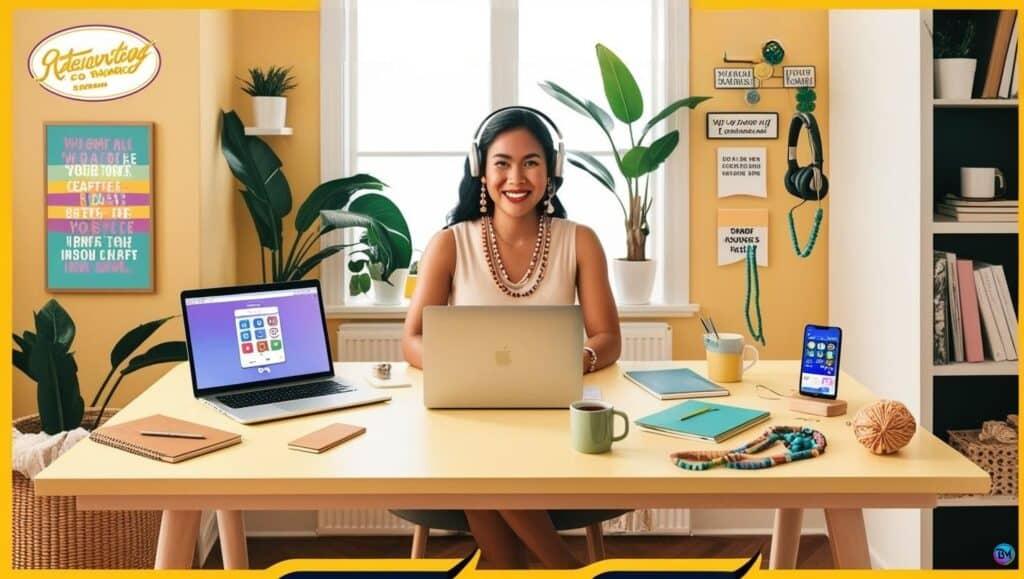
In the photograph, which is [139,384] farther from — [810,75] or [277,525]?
[810,75]

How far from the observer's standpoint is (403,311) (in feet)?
11.7

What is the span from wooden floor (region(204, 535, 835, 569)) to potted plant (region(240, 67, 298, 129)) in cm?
149

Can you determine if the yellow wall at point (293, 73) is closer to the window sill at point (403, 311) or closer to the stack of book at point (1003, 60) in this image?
the window sill at point (403, 311)

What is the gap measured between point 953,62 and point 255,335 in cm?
208

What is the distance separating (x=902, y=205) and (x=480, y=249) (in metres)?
1.28

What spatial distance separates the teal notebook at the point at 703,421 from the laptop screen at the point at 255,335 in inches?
30.8

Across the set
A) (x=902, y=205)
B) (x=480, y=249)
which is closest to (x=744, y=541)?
(x=902, y=205)

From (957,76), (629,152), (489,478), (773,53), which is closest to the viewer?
(489,478)

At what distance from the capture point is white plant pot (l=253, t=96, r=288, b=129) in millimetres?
3459

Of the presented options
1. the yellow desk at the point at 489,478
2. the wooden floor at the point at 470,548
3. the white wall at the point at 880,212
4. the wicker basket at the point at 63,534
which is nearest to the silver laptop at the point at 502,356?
the yellow desk at the point at 489,478

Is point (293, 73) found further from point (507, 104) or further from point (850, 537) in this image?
point (850, 537)

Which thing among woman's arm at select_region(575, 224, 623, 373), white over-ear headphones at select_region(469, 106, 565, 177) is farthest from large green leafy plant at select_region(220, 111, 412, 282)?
woman's arm at select_region(575, 224, 623, 373)

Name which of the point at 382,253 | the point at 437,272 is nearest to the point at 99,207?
the point at 382,253

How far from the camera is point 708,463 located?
1.62 meters
